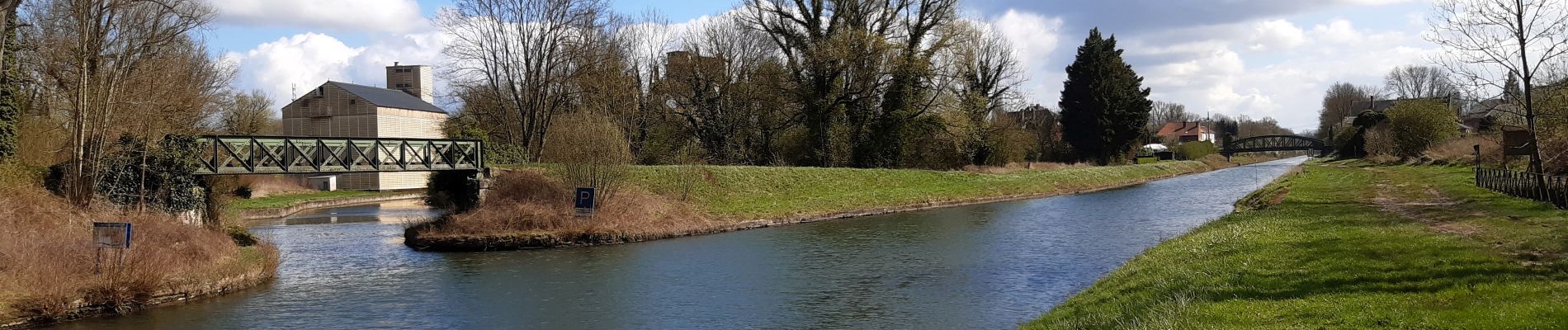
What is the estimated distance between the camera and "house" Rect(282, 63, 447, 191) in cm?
6212

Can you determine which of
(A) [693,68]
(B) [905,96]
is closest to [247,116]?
(A) [693,68]

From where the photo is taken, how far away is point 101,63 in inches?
806

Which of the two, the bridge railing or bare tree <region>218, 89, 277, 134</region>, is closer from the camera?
the bridge railing

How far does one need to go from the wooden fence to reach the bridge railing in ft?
90.8

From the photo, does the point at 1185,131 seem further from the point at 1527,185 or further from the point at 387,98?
the point at 1527,185

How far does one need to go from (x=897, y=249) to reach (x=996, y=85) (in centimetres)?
4411

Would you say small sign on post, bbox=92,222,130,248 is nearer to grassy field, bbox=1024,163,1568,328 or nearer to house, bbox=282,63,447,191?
grassy field, bbox=1024,163,1568,328

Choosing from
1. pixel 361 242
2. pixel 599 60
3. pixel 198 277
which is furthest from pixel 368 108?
pixel 198 277

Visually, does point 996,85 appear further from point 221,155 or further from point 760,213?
point 221,155

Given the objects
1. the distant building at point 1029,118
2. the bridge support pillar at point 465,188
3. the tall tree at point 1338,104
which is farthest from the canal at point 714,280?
the tall tree at point 1338,104

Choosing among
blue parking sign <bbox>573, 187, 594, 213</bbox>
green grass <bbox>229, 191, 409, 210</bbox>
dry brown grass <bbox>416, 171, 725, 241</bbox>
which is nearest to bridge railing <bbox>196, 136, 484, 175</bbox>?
dry brown grass <bbox>416, 171, 725, 241</bbox>

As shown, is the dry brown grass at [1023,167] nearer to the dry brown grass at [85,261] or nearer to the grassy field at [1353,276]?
the grassy field at [1353,276]

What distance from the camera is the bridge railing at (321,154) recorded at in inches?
976

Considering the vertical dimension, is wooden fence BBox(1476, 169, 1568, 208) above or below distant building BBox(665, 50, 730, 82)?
below
